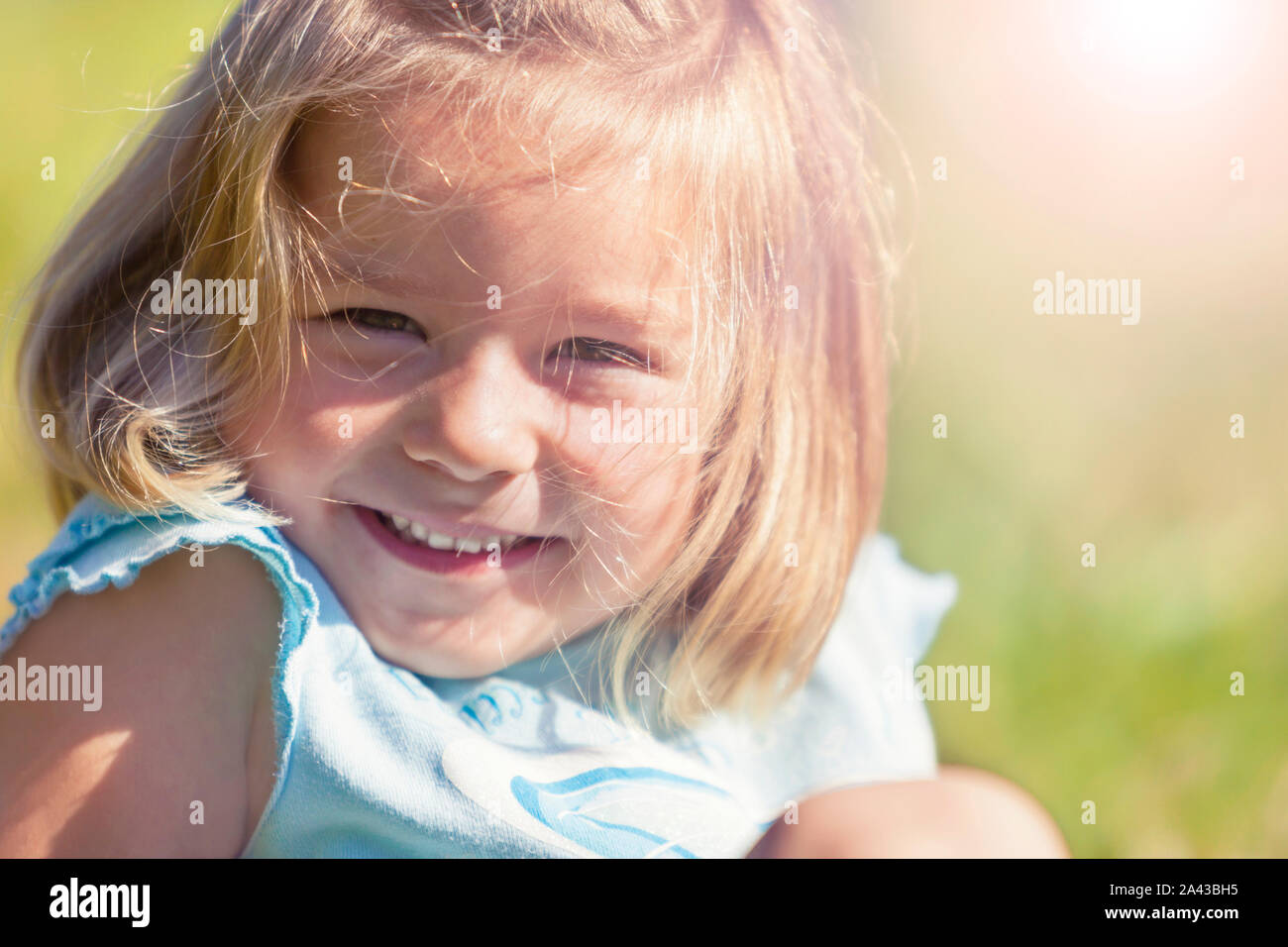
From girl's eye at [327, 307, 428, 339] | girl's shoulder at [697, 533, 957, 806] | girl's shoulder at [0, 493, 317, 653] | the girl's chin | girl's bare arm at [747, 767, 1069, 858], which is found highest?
girl's eye at [327, 307, 428, 339]

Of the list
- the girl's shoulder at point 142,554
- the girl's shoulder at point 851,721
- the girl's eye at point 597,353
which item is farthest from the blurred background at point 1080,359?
the girl's eye at point 597,353

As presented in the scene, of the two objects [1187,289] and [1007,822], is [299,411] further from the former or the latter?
[1187,289]

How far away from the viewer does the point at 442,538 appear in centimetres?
92

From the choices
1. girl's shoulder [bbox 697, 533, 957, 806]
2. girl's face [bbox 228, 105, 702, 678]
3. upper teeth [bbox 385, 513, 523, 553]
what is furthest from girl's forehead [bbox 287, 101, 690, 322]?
girl's shoulder [bbox 697, 533, 957, 806]

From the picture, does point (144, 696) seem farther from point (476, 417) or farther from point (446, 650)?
point (476, 417)

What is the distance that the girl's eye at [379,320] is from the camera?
0.86 meters

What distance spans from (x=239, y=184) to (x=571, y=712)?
582mm

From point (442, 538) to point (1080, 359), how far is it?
79cm

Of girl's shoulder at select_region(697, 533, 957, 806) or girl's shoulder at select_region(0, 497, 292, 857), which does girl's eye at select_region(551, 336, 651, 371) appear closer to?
girl's shoulder at select_region(0, 497, 292, 857)

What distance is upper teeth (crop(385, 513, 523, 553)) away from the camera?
92 centimetres

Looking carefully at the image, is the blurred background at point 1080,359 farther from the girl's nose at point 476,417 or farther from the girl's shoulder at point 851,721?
the girl's nose at point 476,417

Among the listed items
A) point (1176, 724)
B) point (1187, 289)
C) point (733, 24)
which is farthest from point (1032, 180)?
point (1176, 724)

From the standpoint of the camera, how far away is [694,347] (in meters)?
0.90

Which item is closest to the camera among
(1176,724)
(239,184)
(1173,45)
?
(239,184)
